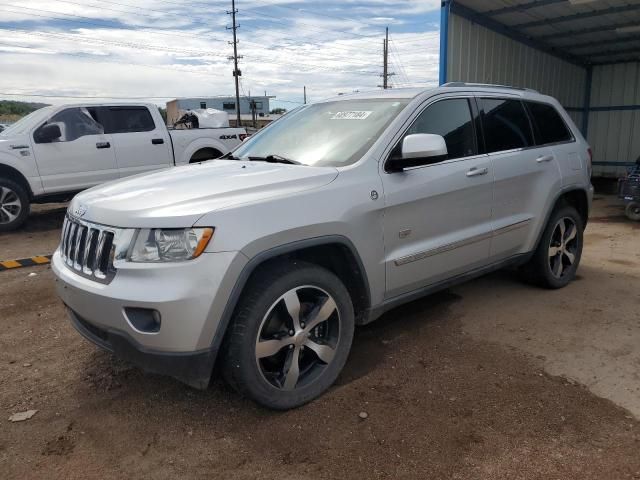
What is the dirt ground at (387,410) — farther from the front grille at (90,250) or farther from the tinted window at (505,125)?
the tinted window at (505,125)

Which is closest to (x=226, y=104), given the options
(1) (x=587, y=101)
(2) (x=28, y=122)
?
(1) (x=587, y=101)

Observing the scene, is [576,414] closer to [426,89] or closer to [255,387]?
[255,387]

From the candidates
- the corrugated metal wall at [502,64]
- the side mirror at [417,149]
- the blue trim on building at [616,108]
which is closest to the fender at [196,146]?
the corrugated metal wall at [502,64]

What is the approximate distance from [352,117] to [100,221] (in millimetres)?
1874

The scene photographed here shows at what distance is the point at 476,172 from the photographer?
157 inches

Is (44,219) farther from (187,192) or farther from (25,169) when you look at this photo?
(187,192)

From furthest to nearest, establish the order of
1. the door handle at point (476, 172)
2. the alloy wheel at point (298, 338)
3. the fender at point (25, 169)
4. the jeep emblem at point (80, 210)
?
the fender at point (25, 169) < the door handle at point (476, 172) < the jeep emblem at point (80, 210) < the alloy wheel at point (298, 338)

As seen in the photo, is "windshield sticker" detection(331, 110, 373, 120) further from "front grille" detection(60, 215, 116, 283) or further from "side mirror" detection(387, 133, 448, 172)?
"front grille" detection(60, 215, 116, 283)

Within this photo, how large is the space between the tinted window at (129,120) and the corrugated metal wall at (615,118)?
1262cm

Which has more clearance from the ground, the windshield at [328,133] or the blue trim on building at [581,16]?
the blue trim on building at [581,16]

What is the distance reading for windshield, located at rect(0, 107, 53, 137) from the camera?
8.59m

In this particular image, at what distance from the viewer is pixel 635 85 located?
48.5 feet

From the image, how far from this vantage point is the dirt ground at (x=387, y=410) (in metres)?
2.62

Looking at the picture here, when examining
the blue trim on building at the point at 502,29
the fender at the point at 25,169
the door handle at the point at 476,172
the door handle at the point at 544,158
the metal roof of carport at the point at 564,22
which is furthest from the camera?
the blue trim on building at the point at 502,29
